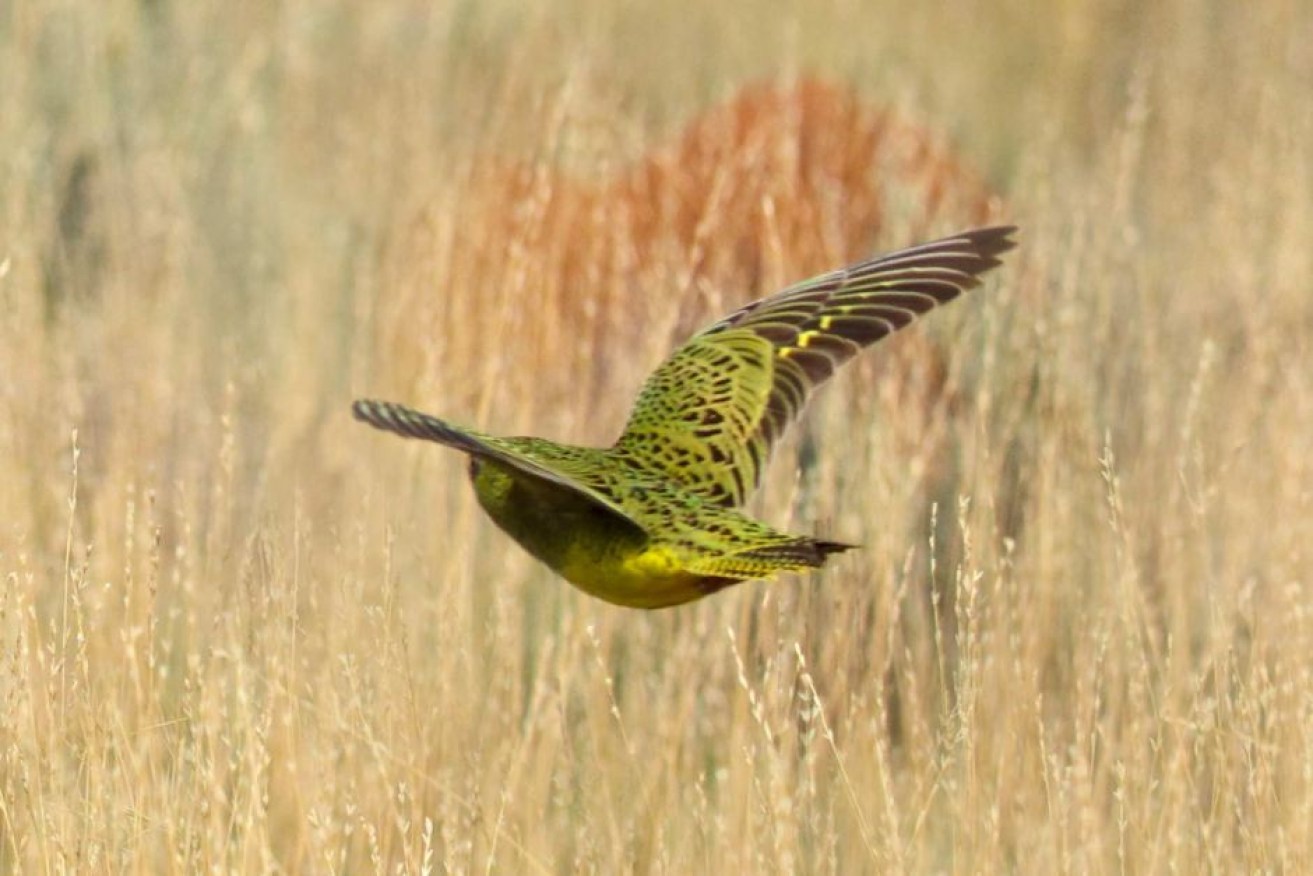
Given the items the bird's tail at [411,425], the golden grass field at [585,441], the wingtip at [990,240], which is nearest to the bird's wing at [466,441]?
the bird's tail at [411,425]

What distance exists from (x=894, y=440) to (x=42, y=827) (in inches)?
94.1

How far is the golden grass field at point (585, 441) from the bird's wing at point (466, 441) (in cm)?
38

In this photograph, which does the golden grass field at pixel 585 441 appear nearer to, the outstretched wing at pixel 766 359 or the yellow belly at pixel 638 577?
the yellow belly at pixel 638 577

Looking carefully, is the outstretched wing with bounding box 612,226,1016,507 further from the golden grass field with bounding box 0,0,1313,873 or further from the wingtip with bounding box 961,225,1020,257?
the golden grass field with bounding box 0,0,1313,873

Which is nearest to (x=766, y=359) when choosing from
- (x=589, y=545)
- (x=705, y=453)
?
(x=705, y=453)

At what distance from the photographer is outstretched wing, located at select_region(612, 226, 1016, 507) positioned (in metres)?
3.41

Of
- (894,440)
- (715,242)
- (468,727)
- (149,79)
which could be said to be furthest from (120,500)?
(149,79)

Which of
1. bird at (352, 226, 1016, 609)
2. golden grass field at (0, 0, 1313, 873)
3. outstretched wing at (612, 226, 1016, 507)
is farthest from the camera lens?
outstretched wing at (612, 226, 1016, 507)

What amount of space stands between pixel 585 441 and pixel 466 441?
9.71ft

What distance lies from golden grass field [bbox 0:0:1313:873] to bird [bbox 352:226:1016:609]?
0.24 m

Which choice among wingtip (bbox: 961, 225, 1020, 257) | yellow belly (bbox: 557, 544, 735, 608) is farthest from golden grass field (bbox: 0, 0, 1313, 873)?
wingtip (bbox: 961, 225, 1020, 257)

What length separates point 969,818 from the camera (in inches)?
121

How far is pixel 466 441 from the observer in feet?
8.23

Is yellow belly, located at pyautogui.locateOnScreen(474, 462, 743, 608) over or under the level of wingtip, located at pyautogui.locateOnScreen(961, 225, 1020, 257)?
under
